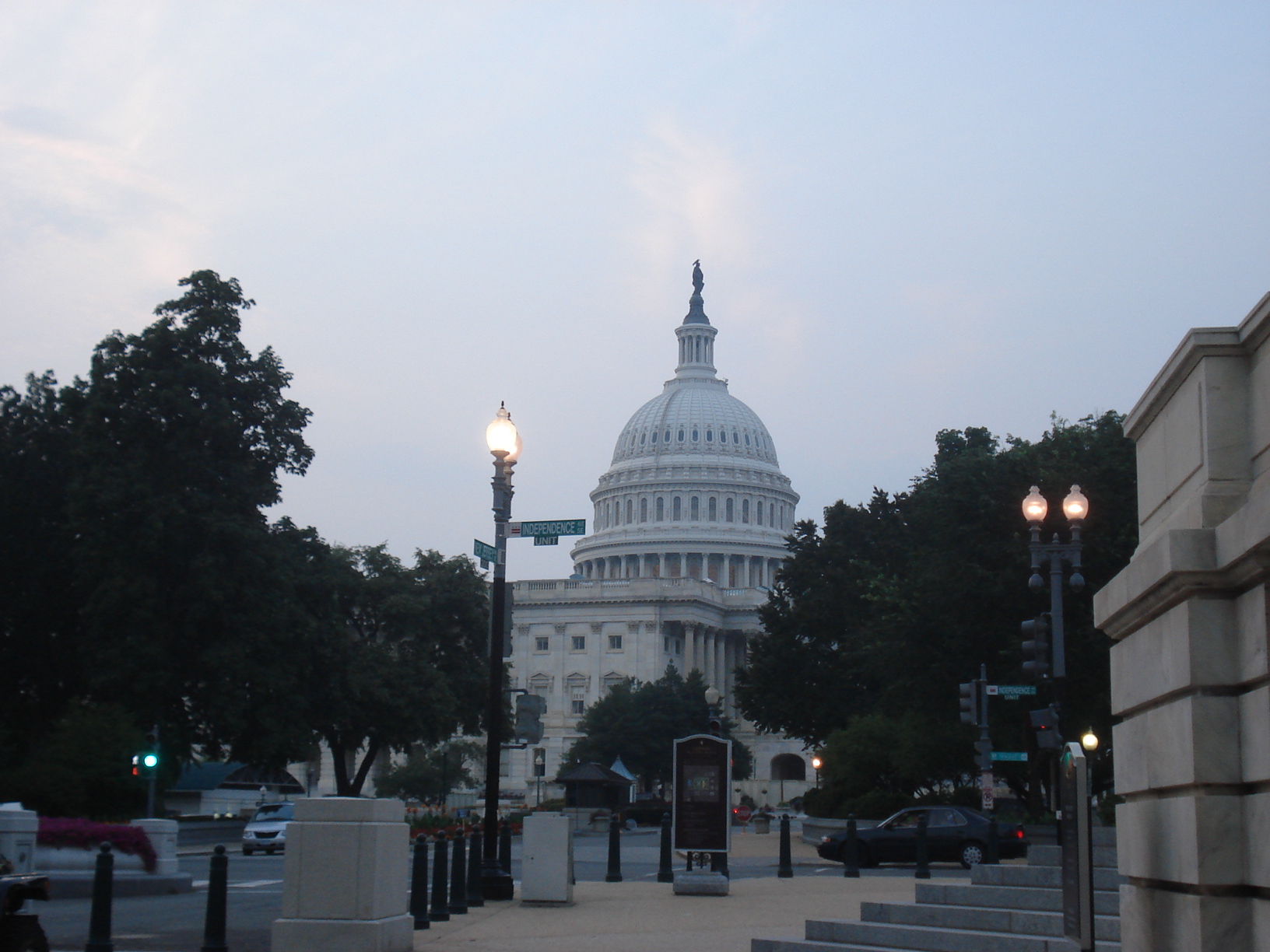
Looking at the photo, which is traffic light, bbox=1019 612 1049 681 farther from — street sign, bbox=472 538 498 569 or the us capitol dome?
the us capitol dome

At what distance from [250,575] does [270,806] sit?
923cm

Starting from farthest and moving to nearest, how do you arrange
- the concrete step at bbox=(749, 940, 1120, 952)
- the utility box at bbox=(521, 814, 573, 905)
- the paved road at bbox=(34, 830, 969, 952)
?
the utility box at bbox=(521, 814, 573, 905), the paved road at bbox=(34, 830, 969, 952), the concrete step at bbox=(749, 940, 1120, 952)

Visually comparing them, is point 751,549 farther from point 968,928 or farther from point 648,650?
point 968,928

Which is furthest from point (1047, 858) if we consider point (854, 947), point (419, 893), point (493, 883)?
point (493, 883)

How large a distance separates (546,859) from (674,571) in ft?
475

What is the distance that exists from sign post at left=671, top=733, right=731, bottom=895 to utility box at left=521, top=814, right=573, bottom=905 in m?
5.11

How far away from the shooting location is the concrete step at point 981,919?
1307 centimetres

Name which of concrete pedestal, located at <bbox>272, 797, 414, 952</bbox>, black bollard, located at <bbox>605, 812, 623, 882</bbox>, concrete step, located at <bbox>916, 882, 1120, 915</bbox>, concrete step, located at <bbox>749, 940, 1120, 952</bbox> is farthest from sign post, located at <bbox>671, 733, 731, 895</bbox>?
concrete pedestal, located at <bbox>272, 797, 414, 952</bbox>

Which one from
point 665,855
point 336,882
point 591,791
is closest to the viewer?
point 336,882

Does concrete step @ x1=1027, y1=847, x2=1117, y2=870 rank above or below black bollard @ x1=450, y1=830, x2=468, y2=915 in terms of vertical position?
above

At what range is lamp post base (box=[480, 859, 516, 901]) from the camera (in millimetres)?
22469

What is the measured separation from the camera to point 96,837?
2394 centimetres

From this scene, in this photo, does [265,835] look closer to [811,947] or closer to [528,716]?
[528,716]

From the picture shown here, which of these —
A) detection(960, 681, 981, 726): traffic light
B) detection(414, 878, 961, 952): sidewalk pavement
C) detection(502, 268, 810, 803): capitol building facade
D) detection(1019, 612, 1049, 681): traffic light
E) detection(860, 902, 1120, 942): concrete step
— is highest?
detection(502, 268, 810, 803): capitol building facade
